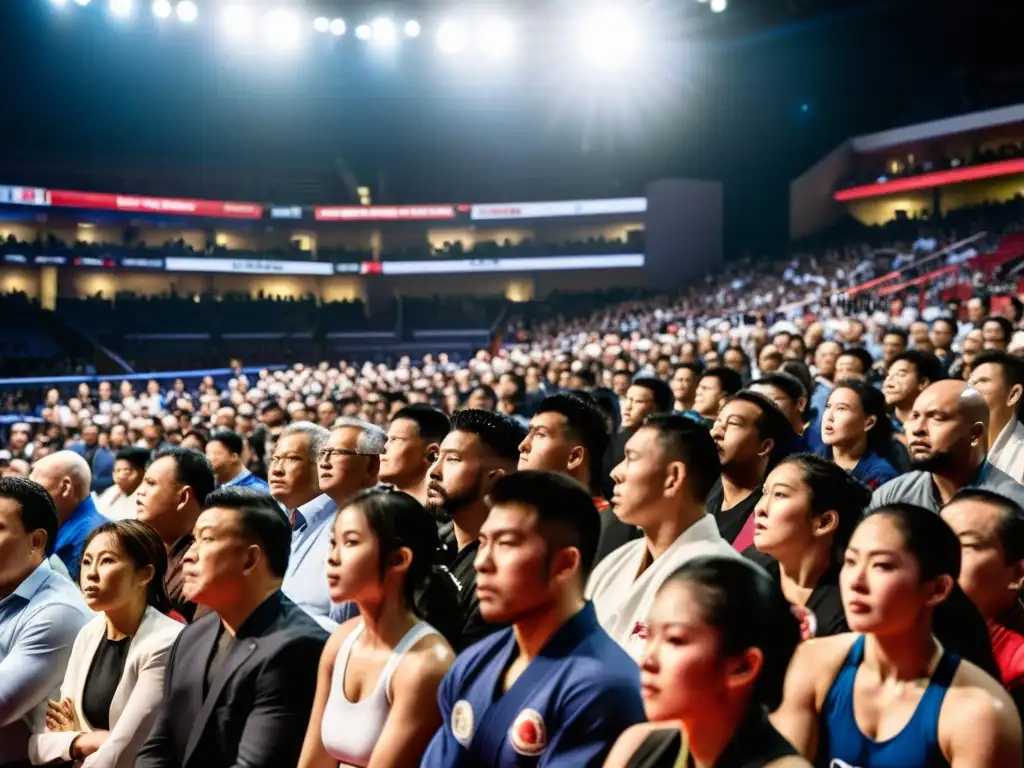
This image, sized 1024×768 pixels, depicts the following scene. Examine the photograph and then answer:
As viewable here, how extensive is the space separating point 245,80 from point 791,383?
91.9 feet

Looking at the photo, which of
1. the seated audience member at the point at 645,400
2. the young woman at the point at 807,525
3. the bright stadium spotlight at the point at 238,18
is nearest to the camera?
the young woman at the point at 807,525

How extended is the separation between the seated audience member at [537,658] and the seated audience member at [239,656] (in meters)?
0.65

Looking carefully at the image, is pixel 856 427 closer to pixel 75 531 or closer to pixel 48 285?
pixel 75 531

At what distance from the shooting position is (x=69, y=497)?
18.6ft

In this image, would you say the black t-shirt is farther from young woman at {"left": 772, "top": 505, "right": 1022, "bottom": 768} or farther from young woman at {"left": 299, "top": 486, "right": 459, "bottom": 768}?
young woman at {"left": 772, "top": 505, "right": 1022, "bottom": 768}

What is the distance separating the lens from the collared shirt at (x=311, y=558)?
4.16m

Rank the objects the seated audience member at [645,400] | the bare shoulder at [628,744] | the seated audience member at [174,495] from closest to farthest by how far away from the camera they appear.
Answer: the bare shoulder at [628,744] → the seated audience member at [174,495] → the seated audience member at [645,400]

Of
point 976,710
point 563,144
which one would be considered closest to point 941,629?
point 976,710

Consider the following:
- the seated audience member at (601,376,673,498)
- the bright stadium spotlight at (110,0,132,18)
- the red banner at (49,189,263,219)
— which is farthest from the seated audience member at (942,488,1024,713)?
the red banner at (49,189,263,219)

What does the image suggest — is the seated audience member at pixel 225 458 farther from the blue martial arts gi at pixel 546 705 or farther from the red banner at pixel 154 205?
the red banner at pixel 154 205

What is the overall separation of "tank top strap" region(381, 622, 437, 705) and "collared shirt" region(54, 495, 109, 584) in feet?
10.5

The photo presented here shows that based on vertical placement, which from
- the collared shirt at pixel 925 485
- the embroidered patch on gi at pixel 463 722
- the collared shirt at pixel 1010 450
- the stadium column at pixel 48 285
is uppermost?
the stadium column at pixel 48 285

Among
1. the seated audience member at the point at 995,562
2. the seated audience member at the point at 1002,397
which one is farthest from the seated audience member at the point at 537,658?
the seated audience member at the point at 1002,397

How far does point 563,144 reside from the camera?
33.5 m
